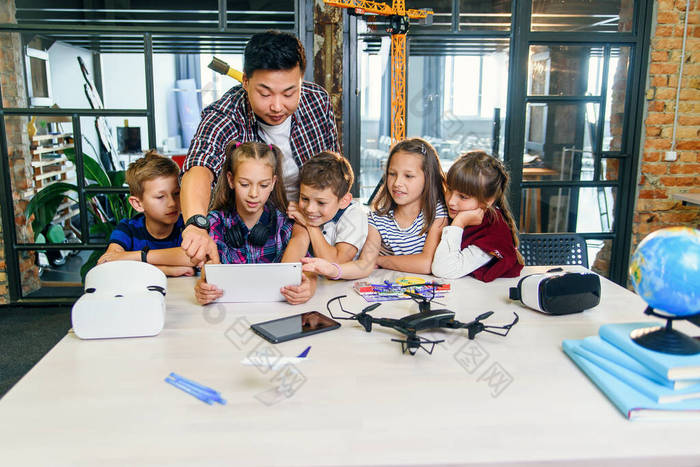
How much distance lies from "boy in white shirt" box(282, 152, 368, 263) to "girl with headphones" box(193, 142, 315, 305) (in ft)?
0.22

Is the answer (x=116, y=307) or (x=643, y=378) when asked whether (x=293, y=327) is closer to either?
(x=116, y=307)

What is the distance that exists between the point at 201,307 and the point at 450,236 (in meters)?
0.83

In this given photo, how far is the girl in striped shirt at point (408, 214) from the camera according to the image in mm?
1901

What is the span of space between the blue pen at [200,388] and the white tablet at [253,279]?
0.41 m

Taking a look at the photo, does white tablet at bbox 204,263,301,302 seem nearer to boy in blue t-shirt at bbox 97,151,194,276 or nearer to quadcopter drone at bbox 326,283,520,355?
quadcopter drone at bbox 326,283,520,355

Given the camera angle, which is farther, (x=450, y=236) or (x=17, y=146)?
(x=17, y=146)

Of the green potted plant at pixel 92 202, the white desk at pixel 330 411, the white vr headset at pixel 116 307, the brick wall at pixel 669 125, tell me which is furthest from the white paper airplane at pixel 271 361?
the brick wall at pixel 669 125

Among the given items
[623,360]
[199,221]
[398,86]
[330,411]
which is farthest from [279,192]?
[398,86]

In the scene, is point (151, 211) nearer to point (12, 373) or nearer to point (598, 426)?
point (12, 373)

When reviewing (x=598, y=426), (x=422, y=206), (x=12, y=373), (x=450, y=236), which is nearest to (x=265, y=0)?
(x=422, y=206)

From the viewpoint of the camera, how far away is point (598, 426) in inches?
35.4

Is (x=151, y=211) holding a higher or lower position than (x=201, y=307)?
higher

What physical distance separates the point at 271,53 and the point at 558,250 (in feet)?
4.43

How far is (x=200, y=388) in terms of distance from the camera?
39.8 inches
